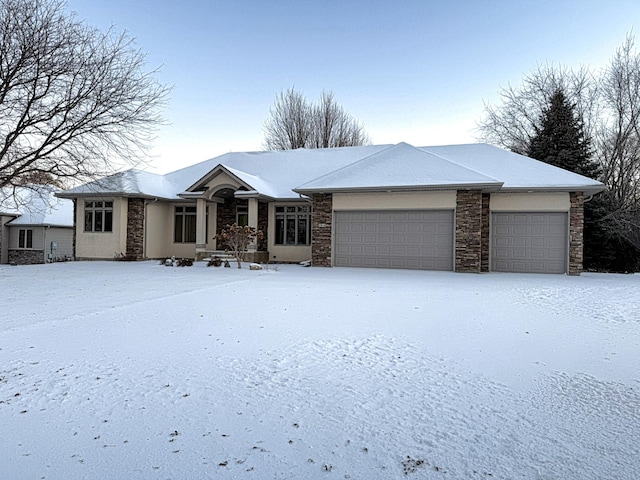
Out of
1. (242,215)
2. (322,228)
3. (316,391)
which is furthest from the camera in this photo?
(242,215)

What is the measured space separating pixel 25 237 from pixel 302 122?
66.7 ft

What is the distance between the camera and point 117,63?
13.3 meters

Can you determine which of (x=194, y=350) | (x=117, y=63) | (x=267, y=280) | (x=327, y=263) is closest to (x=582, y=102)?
(x=327, y=263)

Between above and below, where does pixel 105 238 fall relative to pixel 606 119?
below

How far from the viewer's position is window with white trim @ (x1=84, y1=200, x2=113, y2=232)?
1850 cm

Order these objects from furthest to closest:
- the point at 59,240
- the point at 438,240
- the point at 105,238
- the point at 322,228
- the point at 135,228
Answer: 1. the point at 59,240
2. the point at 105,238
3. the point at 135,228
4. the point at 322,228
5. the point at 438,240

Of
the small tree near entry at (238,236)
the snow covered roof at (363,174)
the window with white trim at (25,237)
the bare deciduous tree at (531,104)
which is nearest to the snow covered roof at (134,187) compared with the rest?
the snow covered roof at (363,174)

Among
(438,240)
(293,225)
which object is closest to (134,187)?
(293,225)

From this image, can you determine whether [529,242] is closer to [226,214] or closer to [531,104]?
[226,214]

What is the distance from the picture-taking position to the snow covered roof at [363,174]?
1473 cm

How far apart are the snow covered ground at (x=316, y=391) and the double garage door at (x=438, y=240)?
736 centimetres

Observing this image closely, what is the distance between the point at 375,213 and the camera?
1578 centimetres

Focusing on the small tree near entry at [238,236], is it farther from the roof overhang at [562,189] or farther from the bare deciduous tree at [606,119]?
the bare deciduous tree at [606,119]

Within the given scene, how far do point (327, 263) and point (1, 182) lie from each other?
34.7ft
